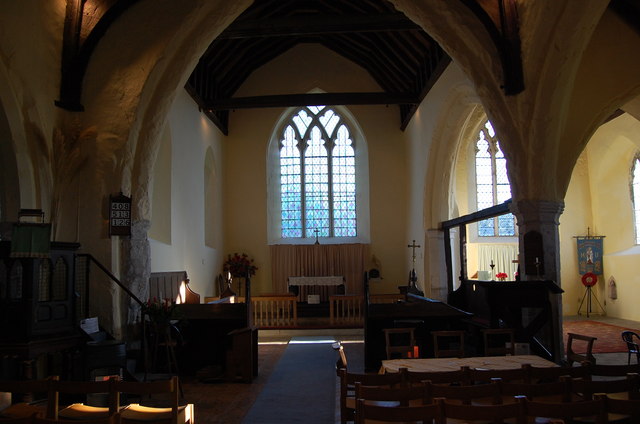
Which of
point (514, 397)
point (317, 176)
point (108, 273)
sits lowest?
point (514, 397)

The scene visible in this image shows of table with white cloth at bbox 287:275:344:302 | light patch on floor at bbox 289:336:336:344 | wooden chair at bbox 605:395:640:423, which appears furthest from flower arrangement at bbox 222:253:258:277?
wooden chair at bbox 605:395:640:423

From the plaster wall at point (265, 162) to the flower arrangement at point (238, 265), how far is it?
0.26 meters

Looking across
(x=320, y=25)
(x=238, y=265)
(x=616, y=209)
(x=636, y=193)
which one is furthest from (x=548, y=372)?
(x=238, y=265)

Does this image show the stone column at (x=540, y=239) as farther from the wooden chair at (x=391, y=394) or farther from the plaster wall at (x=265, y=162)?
the plaster wall at (x=265, y=162)

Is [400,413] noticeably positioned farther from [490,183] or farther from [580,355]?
[490,183]

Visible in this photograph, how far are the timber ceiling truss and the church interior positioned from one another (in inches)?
1.4

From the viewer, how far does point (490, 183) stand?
1450 cm

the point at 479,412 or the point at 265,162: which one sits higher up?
the point at 265,162

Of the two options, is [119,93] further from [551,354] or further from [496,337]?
[551,354]

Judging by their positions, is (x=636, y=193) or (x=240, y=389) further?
(x=636, y=193)

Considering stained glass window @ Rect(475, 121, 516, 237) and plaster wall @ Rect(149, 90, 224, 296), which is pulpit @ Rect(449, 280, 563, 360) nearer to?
plaster wall @ Rect(149, 90, 224, 296)

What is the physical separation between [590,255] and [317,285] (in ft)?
21.5

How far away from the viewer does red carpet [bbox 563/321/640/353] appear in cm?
830

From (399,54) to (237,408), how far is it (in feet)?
30.5
